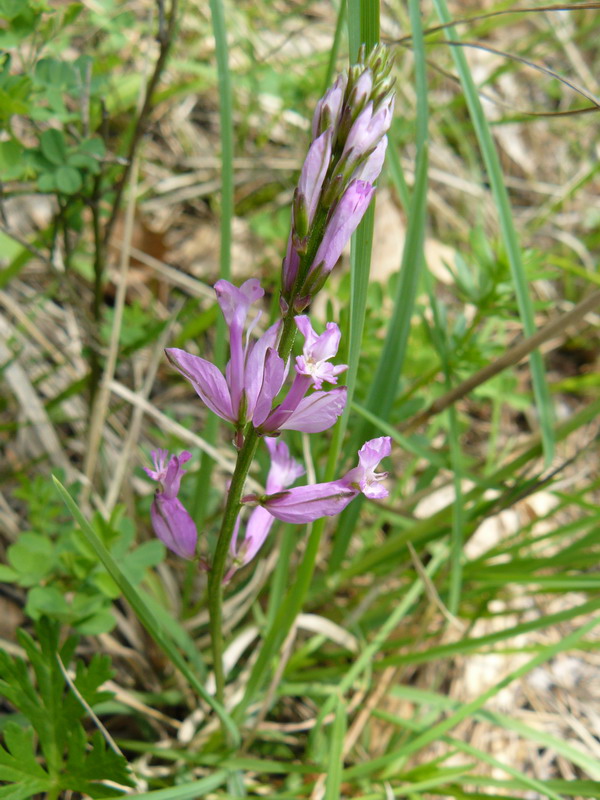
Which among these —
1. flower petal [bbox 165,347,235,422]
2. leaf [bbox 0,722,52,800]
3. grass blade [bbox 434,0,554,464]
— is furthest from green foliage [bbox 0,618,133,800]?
grass blade [bbox 434,0,554,464]

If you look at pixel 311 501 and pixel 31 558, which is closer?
pixel 311 501

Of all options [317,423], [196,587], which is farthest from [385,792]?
[317,423]

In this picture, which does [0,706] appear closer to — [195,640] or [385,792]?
[195,640]

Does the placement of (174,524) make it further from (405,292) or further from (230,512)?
(405,292)

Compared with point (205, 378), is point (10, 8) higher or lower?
higher

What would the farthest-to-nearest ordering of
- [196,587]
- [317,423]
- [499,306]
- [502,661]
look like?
[502,661] < [196,587] < [499,306] < [317,423]

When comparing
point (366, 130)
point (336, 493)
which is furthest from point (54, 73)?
point (336, 493)
